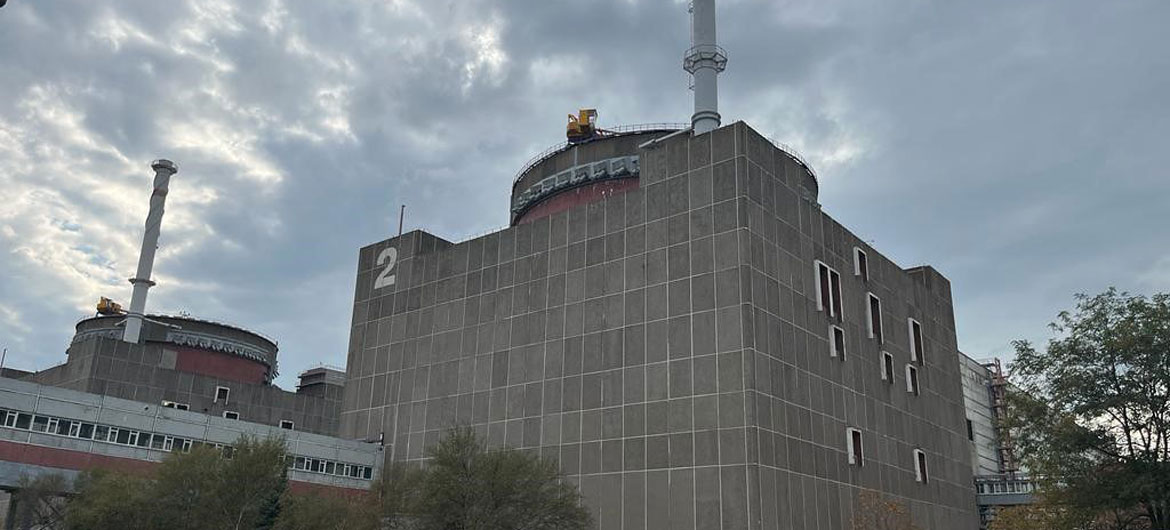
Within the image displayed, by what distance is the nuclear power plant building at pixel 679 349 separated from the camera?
51844 mm

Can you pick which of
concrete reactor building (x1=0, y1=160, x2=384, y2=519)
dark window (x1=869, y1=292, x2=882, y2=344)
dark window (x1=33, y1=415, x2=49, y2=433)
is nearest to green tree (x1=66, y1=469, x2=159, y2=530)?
concrete reactor building (x1=0, y1=160, x2=384, y2=519)

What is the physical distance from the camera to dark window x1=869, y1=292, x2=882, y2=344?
213 feet

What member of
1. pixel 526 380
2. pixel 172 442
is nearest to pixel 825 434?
pixel 526 380

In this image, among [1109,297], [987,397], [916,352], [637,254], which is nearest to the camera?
[1109,297]

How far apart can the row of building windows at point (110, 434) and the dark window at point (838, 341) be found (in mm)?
35125

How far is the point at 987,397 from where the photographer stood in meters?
94.8

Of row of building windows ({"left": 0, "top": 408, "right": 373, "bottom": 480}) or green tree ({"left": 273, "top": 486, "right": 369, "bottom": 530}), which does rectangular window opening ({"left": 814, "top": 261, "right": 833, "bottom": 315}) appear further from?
row of building windows ({"left": 0, "top": 408, "right": 373, "bottom": 480})

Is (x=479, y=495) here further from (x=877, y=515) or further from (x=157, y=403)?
(x=157, y=403)

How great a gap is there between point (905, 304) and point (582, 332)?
28.6 meters

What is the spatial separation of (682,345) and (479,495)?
1861 centimetres

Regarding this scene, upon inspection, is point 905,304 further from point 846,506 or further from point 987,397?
point 987,397

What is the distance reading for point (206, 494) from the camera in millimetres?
43062

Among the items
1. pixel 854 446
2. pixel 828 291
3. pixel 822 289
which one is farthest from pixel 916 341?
pixel 854 446

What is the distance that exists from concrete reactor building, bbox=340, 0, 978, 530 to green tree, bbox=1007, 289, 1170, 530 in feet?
52.1
